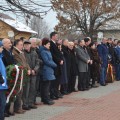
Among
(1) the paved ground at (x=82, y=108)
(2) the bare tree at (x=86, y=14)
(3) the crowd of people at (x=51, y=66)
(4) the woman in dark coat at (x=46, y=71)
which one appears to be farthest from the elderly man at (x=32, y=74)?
(2) the bare tree at (x=86, y=14)

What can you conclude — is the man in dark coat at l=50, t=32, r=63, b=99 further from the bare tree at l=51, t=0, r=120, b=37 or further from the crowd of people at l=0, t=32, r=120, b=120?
the bare tree at l=51, t=0, r=120, b=37

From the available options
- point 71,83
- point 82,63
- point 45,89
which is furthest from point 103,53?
point 45,89

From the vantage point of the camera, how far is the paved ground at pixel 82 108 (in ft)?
30.7

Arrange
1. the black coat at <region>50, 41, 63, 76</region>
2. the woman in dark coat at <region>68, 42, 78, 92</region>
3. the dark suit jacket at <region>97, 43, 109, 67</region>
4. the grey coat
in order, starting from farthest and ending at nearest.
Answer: the dark suit jacket at <region>97, 43, 109, 67</region>
the grey coat
the woman in dark coat at <region>68, 42, 78, 92</region>
the black coat at <region>50, 41, 63, 76</region>

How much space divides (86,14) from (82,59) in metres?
25.6

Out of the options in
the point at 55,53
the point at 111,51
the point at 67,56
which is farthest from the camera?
the point at 111,51

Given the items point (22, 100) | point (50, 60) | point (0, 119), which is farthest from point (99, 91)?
point (0, 119)

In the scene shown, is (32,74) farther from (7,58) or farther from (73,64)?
(73,64)

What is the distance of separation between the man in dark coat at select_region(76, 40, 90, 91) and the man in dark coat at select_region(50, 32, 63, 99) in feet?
6.60

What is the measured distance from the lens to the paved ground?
30.7 ft

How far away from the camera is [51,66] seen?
11.1 metres

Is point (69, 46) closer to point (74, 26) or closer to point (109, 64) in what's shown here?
point (109, 64)

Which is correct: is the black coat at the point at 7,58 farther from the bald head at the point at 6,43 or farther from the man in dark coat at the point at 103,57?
the man in dark coat at the point at 103,57

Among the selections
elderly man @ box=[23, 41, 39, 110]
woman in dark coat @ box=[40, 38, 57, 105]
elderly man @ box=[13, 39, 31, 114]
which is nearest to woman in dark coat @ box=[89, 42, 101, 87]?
woman in dark coat @ box=[40, 38, 57, 105]
